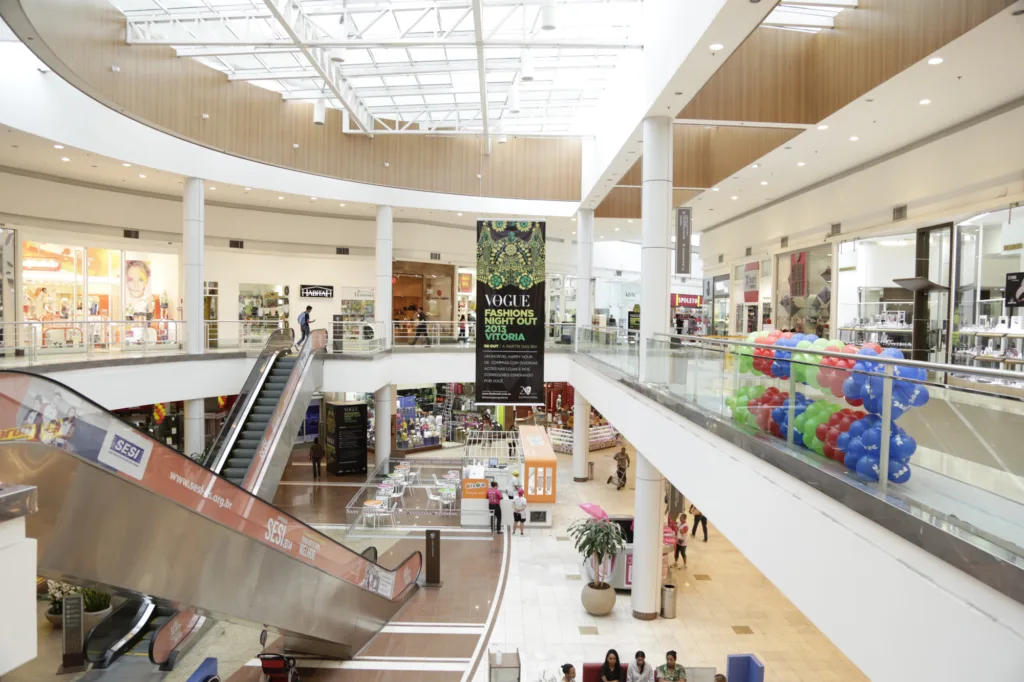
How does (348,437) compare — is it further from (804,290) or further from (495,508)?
(804,290)

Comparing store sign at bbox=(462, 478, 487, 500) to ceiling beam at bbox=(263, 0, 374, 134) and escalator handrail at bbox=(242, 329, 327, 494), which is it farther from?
ceiling beam at bbox=(263, 0, 374, 134)

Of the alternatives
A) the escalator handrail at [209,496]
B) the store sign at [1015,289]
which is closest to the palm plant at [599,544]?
the escalator handrail at [209,496]

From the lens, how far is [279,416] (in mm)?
13789

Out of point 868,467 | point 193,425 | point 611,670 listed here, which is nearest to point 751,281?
point 611,670

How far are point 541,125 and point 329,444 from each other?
12.7 meters

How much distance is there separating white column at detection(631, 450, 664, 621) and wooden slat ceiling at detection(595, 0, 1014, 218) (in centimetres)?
596

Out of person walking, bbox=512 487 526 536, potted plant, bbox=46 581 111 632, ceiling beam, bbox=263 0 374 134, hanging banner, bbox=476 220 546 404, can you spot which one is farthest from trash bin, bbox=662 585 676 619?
ceiling beam, bbox=263 0 374 134

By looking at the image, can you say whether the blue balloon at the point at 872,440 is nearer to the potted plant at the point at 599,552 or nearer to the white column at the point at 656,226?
the white column at the point at 656,226

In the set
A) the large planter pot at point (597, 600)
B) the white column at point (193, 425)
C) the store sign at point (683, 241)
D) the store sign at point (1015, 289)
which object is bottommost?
the large planter pot at point (597, 600)

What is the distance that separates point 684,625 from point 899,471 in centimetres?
843

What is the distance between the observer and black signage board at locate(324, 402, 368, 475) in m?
20.5

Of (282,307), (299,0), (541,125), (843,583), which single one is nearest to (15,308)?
(282,307)

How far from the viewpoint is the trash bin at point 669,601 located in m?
11.3

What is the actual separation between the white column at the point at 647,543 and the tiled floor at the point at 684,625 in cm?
31
